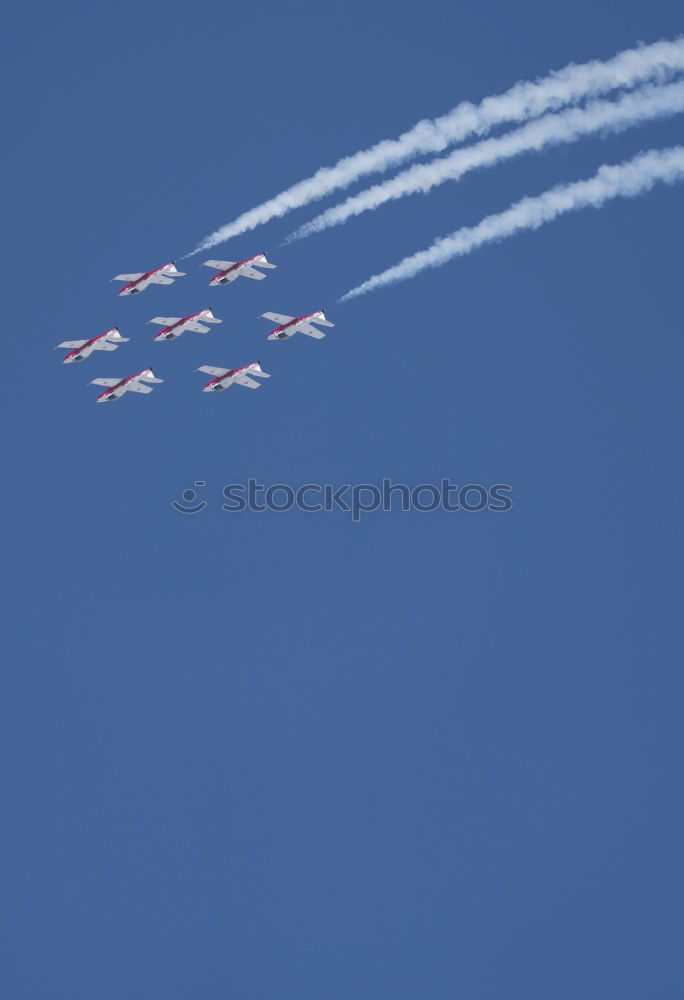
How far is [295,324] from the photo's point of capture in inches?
2552

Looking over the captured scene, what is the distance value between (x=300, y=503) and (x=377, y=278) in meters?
11.4

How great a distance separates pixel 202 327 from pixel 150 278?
218 centimetres

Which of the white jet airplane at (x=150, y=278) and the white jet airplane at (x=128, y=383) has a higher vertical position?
the white jet airplane at (x=150, y=278)

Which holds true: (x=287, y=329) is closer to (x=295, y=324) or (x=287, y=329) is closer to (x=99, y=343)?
(x=295, y=324)

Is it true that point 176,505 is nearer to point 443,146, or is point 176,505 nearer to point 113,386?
point 113,386

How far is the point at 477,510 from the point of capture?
7588 cm

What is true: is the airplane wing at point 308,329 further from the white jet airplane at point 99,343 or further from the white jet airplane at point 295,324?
the white jet airplane at point 99,343

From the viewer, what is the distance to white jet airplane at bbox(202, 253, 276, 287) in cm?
6481

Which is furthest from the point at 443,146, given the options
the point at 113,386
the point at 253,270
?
the point at 113,386

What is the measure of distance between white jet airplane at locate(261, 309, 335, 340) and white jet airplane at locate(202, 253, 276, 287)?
1.40 metres

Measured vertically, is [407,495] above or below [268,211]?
below

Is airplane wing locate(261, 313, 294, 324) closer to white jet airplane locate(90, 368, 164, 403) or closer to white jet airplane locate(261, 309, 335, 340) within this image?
white jet airplane locate(261, 309, 335, 340)

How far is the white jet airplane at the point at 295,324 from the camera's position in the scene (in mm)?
64562

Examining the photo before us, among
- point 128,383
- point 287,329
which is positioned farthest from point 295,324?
point 128,383
